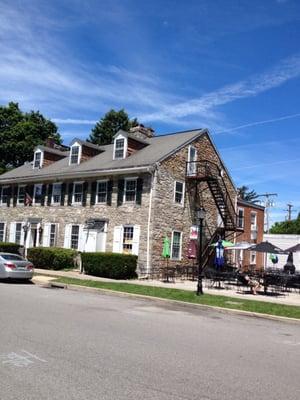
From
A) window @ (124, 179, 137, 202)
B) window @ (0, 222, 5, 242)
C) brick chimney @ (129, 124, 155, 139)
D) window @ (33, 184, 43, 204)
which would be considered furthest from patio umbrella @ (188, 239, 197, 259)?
window @ (0, 222, 5, 242)

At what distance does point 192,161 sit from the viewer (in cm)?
2908

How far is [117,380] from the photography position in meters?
5.97

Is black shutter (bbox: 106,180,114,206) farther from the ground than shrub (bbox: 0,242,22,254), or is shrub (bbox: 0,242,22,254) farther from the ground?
black shutter (bbox: 106,180,114,206)

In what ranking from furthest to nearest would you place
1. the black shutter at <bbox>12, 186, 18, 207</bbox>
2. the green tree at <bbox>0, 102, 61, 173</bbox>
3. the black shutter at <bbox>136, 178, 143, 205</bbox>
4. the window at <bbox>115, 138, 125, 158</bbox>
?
the green tree at <bbox>0, 102, 61, 173</bbox>, the black shutter at <bbox>12, 186, 18, 207</bbox>, the window at <bbox>115, 138, 125, 158</bbox>, the black shutter at <bbox>136, 178, 143, 205</bbox>

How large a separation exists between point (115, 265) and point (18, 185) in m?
13.8

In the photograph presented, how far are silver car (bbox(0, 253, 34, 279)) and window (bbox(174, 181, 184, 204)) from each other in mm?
9977

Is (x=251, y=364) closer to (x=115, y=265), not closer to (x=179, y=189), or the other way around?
(x=115, y=265)

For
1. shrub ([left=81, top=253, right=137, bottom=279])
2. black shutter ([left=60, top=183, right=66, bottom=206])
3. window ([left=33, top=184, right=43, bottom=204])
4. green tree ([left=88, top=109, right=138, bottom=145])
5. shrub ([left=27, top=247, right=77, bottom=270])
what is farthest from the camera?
green tree ([left=88, top=109, right=138, bottom=145])

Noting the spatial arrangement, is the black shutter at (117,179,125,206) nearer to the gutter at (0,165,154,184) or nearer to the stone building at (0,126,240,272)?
the stone building at (0,126,240,272)

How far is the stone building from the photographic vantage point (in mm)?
26344

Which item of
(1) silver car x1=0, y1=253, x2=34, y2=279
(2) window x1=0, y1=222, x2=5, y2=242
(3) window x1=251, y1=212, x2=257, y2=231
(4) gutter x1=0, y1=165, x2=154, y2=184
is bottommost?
(1) silver car x1=0, y1=253, x2=34, y2=279

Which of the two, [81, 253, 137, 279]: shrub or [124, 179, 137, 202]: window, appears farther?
[124, 179, 137, 202]: window

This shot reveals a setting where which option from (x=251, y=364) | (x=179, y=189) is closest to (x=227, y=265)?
(x=179, y=189)

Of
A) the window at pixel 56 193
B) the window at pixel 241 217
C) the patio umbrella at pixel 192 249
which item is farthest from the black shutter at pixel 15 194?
the window at pixel 241 217
